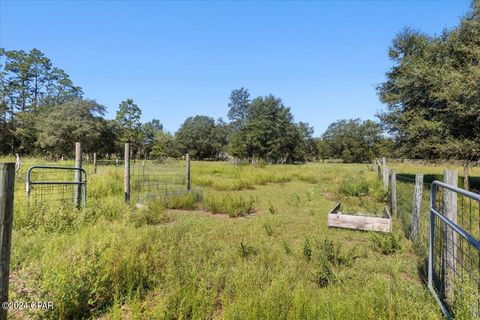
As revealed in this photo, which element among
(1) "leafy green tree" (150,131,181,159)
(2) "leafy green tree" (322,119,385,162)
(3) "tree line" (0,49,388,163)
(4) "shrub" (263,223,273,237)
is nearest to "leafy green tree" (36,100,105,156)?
(3) "tree line" (0,49,388,163)

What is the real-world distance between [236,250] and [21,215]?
4.11m

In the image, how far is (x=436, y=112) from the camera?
14523 mm

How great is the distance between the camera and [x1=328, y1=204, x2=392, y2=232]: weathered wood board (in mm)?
6316

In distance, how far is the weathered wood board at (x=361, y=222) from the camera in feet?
20.7

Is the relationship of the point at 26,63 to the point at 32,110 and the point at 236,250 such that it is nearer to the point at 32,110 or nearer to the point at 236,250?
the point at 32,110

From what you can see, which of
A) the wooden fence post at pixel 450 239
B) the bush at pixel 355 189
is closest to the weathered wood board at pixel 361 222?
the wooden fence post at pixel 450 239

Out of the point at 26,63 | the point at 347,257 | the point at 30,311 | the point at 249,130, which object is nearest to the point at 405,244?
the point at 347,257

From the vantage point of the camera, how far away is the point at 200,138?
7656 centimetres

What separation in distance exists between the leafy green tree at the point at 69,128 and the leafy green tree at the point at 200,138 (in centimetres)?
3429

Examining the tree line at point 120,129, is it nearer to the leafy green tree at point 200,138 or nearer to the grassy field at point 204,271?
the leafy green tree at point 200,138

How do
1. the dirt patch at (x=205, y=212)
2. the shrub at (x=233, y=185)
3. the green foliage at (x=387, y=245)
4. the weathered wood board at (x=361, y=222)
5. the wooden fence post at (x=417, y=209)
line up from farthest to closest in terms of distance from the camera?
the shrub at (x=233, y=185) → the dirt patch at (x=205, y=212) → the weathered wood board at (x=361, y=222) → the wooden fence post at (x=417, y=209) → the green foliage at (x=387, y=245)

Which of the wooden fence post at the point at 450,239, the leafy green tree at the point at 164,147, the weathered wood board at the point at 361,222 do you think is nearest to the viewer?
the wooden fence post at the point at 450,239

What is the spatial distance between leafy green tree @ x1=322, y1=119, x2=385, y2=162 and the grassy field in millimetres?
74916

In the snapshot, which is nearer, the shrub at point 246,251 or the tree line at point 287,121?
the shrub at point 246,251
